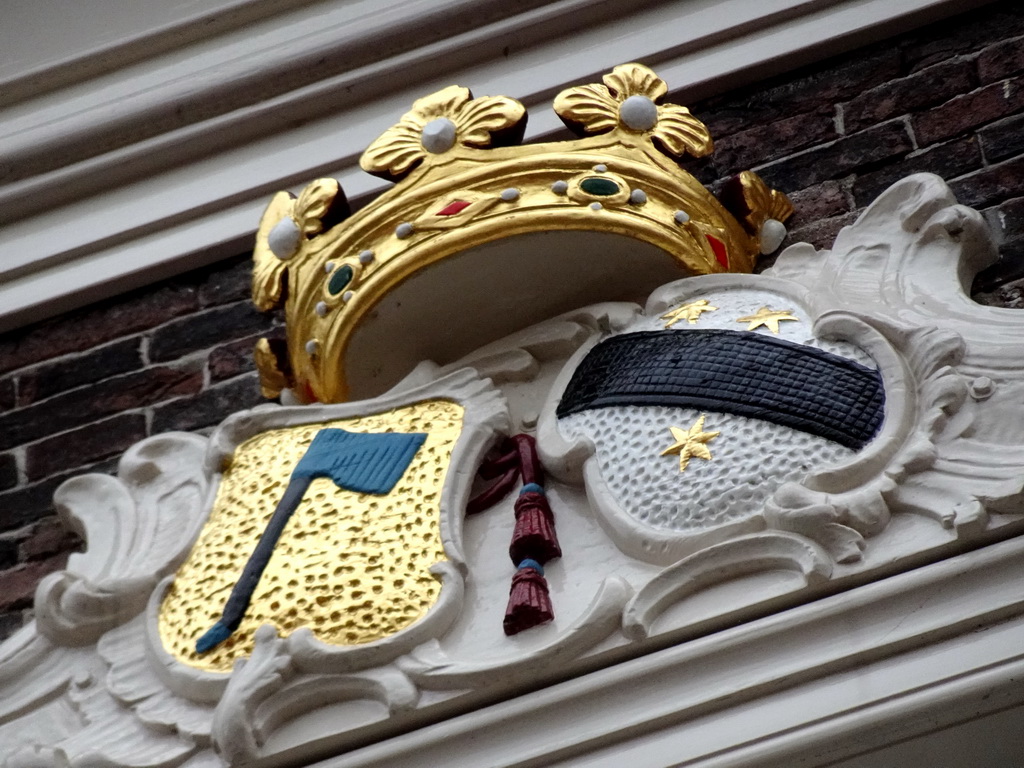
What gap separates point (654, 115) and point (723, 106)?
62 cm

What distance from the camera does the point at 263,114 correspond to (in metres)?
3.32

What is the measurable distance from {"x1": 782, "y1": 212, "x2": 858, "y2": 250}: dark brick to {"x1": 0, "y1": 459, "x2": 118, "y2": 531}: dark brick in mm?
1121

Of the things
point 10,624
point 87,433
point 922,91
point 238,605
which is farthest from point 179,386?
point 922,91

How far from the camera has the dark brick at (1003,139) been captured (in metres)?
2.61

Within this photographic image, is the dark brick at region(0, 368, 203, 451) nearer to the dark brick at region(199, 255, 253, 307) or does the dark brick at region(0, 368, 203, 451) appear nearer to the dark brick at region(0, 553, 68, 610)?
the dark brick at region(199, 255, 253, 307)

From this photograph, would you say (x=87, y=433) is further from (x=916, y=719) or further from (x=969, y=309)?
(x=916, y=719)

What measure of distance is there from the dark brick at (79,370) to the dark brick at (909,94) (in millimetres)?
1247

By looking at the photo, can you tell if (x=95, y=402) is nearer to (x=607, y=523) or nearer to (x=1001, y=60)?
(x=607, y=523)

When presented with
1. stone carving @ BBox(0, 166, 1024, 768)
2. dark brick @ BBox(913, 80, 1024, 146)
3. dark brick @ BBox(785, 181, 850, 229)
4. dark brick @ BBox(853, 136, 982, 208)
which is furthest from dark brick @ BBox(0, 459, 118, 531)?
dark brick @ BBox(913, 80, 1024, 146)

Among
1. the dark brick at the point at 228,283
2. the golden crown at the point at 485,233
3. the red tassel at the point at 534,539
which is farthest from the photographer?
the dark brick at the point at 228,283

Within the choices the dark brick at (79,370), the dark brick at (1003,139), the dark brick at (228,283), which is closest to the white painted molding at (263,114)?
the dark brick at (228,283)

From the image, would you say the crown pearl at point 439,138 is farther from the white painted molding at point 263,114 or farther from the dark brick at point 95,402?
the dark brick at point 95,402

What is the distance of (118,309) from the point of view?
10.5 ft

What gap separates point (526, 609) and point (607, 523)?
0.50ft
